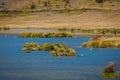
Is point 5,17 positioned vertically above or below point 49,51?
below

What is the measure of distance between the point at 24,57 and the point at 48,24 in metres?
56.1

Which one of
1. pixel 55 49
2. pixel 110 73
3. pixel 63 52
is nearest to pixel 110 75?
pixel 110 73

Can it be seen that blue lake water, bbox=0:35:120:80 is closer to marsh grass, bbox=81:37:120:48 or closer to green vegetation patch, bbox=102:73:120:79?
green vegetation patch, bbox=102:73:120:79

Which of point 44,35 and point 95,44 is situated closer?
point 95,44

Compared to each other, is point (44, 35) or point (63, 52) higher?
point (63, 52)

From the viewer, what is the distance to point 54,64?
41156mm

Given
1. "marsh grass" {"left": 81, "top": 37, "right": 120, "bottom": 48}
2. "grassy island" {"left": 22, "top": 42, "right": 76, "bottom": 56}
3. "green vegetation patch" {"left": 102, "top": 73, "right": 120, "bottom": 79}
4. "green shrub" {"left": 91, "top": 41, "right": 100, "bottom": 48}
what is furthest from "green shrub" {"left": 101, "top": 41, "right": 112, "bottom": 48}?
"green vegetation patch" {"left": 102, "top": 73, "right": 120, "bottom": 79}

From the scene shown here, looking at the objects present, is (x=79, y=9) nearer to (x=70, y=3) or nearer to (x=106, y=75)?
(x=70, y=3)

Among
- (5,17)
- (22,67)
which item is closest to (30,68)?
(22,67)

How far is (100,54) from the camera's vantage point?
→ 48.2 meters

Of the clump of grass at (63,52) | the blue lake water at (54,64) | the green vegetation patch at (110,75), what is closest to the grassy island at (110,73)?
the green vegetation patch at (110,75)

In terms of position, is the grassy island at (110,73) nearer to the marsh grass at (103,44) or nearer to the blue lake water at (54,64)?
the blue lake water at (54,64)

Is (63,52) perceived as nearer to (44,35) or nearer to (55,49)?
(55,49)

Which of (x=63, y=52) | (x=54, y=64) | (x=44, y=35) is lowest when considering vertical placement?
(x=44, y=35)
